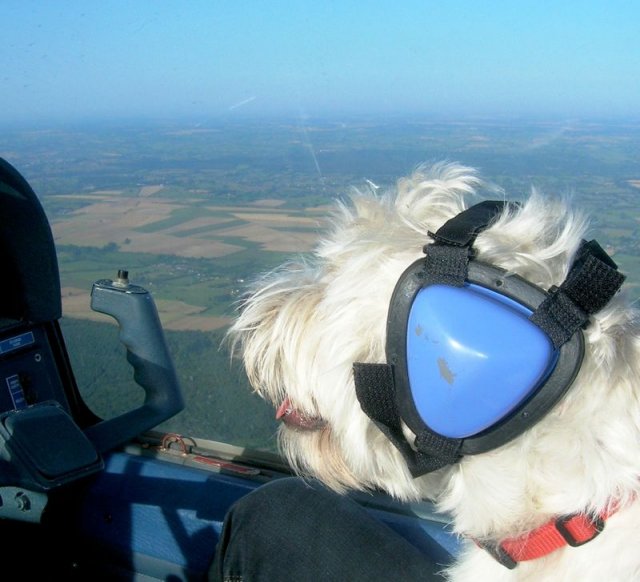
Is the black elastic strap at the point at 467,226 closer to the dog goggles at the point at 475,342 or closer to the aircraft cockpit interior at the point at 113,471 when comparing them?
the dog goggles at the point at 475,342

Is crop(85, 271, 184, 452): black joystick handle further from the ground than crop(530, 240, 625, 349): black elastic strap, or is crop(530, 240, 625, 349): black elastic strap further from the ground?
crop(530, 240, 625, 349): black elastic strap

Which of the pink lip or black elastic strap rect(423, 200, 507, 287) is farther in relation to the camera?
the pink lip

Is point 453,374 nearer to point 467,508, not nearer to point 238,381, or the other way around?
point 467,508

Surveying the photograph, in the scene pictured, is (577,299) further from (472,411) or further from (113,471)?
(113,471)

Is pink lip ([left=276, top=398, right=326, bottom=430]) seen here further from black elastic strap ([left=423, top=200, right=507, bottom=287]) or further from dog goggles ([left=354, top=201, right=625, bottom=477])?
black elastic strap ([left=423, top=200, right=507, bottom=287])

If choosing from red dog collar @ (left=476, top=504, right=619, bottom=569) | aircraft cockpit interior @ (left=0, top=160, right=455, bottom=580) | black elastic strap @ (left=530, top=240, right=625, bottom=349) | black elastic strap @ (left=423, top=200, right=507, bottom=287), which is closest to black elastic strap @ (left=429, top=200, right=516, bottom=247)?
black elastic strap @ (left=423, top=200, right=507, bottom=287)

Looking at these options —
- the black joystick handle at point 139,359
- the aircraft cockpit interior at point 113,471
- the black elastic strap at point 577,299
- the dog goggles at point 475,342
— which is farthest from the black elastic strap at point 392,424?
the black joystick handle at point 139,359
